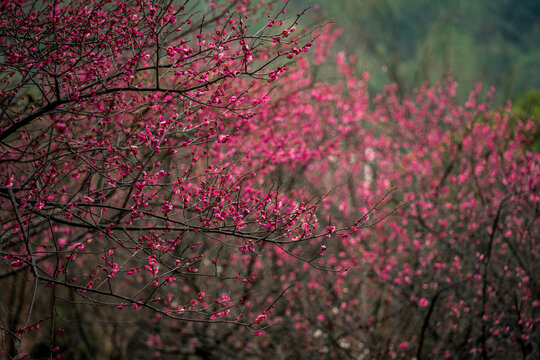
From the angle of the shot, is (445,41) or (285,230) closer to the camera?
(285,230)

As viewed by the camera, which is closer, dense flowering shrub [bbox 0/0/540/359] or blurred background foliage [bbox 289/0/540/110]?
dense flowering shrub [bbox 0/0/540/359]

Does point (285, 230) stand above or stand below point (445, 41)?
below

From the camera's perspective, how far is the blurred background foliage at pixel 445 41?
18.7 metres

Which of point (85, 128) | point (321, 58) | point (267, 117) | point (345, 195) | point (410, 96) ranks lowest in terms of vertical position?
point (85, 128)

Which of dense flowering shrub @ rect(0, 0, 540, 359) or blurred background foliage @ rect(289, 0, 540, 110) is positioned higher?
blurred background foliage @ rect(289, 0, 540, 110)

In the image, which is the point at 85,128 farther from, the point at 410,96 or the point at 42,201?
the point at 410,96

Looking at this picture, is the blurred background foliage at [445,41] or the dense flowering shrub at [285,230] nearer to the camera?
the dense flowering shrub at [285,230]

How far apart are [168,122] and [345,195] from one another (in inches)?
447

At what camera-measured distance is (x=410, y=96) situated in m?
18.1

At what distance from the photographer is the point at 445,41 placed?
815 inches

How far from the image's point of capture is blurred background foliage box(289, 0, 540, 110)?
18672mm

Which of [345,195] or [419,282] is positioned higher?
[345,195]

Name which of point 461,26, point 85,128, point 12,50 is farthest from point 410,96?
point 461,26

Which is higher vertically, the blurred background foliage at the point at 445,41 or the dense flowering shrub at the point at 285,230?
the blurred background foliage at the point at 445,41
